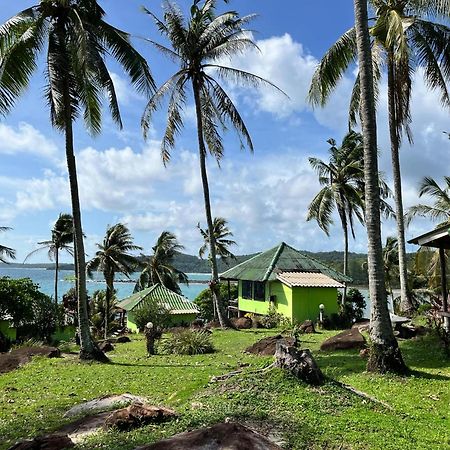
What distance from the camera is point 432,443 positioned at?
18.3 ft

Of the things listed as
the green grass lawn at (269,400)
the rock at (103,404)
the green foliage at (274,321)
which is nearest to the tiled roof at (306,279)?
the green foliage at (274,321)

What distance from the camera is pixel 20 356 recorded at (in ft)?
52.2

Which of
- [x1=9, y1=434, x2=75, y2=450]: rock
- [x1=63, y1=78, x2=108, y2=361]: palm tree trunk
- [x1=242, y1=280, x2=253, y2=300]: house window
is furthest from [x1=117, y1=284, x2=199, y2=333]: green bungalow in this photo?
[x1=9, y1=434, x2=75, y2=450]: rock

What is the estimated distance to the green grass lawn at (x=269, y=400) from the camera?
573 centimetres

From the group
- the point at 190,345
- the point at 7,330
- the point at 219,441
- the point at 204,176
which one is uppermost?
the point at 204,176

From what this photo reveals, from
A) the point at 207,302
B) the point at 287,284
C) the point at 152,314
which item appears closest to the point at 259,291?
the point at 287,284

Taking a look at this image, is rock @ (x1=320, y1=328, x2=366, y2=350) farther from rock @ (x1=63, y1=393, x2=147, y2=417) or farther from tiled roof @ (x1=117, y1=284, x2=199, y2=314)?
tiled roof @ (x1=117, y1=284, x2=199, y2=314)

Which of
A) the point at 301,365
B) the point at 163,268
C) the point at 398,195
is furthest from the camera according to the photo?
the point at 163,268

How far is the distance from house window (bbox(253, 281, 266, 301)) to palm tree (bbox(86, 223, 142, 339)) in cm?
1229

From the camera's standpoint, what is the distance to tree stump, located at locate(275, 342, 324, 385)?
761 centimetres

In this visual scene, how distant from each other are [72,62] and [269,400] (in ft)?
38.6

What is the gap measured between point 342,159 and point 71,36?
69.6 ft

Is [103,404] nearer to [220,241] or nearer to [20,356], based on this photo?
[20,356]

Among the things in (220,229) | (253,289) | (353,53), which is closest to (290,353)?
(353,53)
